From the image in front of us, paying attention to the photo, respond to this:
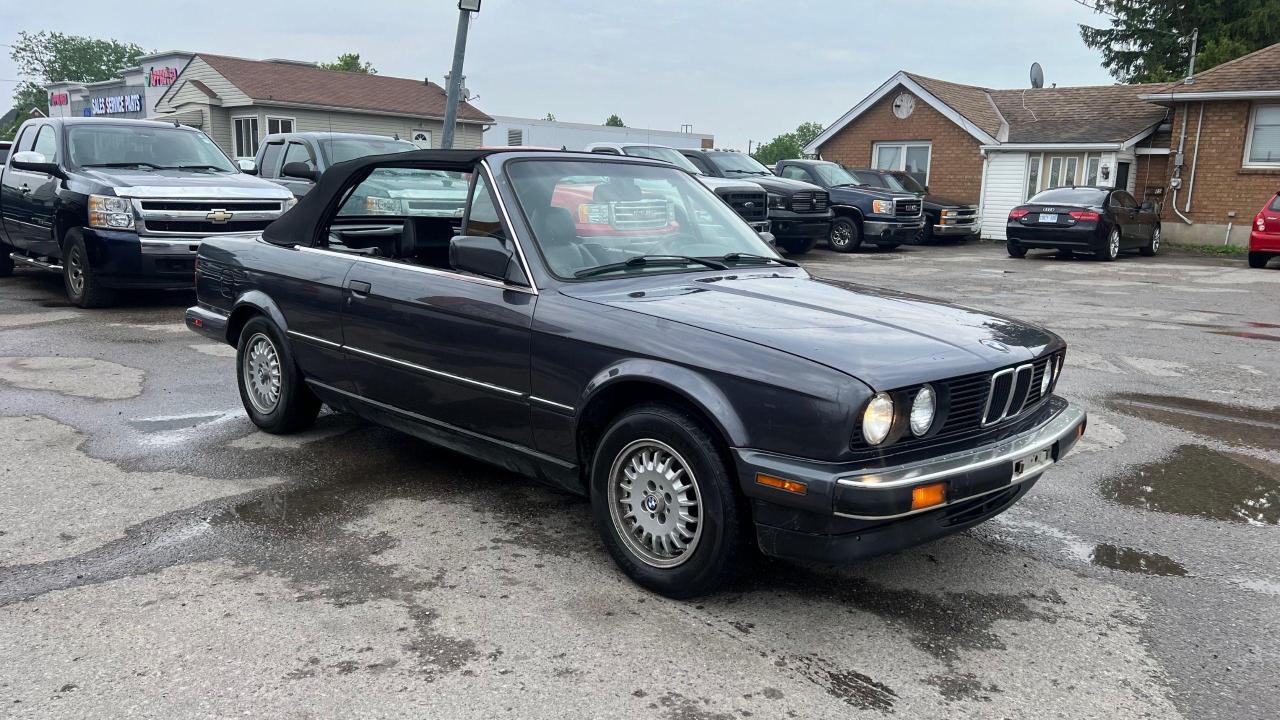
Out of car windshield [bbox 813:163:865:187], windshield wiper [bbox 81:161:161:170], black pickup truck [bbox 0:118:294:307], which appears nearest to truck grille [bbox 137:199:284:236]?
black pickup truck [bbox 0:118:294:307]

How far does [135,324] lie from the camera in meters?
9.32

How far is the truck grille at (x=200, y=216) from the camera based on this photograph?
9477 mm

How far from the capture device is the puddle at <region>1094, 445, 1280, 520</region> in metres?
4.71

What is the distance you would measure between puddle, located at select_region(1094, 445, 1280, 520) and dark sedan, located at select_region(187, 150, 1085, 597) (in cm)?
122

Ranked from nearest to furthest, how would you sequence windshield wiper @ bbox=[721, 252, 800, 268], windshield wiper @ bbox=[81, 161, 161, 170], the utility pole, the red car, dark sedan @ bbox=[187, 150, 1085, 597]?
dark sedan @ bbox=[187, 150, 1085, 597]
windshield wiper @ bbox=[721, 252, 800, 268]
windshield wiper @ bbox=[81, 161, 161, 170]
the utility pole
the red car

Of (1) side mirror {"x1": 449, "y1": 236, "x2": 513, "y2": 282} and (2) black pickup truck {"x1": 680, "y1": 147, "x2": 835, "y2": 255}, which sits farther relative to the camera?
(2) black pickup truck {"x1": 680, "y1": 147, "x2": 835, "y2": 255}

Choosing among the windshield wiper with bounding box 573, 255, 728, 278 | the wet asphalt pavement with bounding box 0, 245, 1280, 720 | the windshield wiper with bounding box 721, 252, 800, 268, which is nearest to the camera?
the wet asphalt pavement with bounding box 0, 245, 1280, 720

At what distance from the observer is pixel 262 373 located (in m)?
5.64

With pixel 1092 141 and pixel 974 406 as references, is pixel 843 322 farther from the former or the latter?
pixel 1092 141

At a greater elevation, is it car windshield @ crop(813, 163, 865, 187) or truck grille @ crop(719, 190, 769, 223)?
car windshield @ crop(813, 163, 865, 187)

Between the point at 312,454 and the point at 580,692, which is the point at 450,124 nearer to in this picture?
the point at 312,454

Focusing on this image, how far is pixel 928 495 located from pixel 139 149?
32.5 ft

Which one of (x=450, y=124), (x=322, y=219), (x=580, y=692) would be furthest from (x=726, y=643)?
(x=450, y=124)

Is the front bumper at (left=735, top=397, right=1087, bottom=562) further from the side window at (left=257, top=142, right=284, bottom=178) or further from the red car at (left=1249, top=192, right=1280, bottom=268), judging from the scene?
the red car at (left=1249, top=192, right=1280, bottom=268)
